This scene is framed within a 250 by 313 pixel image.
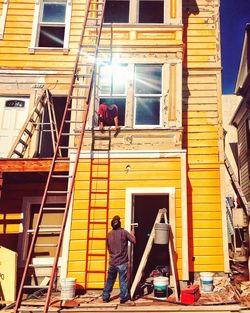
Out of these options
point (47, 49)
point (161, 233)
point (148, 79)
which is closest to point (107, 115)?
point (148, 79)

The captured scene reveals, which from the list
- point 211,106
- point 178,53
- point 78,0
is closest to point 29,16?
point 78,0

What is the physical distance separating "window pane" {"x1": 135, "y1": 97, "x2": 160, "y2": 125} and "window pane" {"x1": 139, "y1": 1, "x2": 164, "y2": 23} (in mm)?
3098

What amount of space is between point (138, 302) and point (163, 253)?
4244 mm

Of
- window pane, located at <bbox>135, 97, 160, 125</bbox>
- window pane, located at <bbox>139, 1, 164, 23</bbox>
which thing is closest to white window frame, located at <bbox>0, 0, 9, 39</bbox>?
window pane, located at <bbox>139, 1, 164, 23</bbox>

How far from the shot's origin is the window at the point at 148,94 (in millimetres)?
9516

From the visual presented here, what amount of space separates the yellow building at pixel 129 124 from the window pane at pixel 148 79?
3cm

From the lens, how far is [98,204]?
870cm

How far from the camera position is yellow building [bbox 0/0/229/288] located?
8.62 metres

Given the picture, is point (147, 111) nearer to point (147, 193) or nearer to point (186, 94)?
point (186, 94)

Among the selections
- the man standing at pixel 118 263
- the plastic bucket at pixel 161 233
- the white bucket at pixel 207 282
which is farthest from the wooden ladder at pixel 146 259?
the white bucket at pixel 207 282

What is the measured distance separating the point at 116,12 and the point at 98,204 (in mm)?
6657

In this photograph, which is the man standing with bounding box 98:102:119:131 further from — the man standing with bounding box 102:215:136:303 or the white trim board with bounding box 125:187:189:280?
the man standing with bounding box 102:215:136:303

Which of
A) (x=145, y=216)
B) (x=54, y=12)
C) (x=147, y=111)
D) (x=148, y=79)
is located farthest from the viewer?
(x=145, y=216)

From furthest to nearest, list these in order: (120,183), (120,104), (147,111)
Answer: (120,104) → (147,111) → (120,183)
